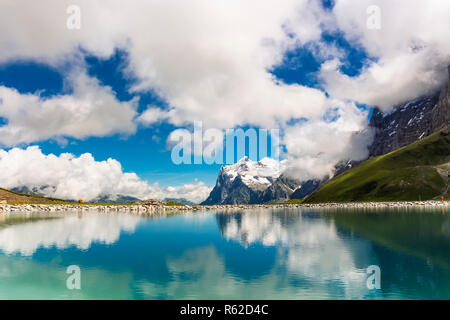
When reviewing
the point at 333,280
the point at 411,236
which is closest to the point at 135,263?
the point at 333,280

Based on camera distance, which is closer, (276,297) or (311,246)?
(276,297)

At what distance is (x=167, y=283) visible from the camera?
2672 centimetres

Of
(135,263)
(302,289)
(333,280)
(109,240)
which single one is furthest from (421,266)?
(109,240)

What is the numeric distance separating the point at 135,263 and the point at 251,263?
45.3 ft

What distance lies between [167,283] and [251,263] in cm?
1099

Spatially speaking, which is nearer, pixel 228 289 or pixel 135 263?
pixel 228 289

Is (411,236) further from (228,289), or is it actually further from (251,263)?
(228,289)

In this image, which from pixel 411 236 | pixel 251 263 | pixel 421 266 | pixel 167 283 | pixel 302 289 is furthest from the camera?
pixel 411 236
